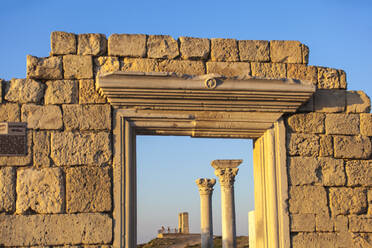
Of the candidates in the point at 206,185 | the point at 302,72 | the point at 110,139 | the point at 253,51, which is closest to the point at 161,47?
the point at 253,51

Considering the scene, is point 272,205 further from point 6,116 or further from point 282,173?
point 6,116

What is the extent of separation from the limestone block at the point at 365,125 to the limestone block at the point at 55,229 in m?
3.19

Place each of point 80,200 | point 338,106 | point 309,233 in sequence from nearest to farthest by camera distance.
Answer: point 80,200 < point 309,233 < point 338,106

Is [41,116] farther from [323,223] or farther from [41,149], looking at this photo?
[323,223]

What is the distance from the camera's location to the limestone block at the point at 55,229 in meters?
5.20

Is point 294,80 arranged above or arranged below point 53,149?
above

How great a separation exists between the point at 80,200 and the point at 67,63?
1520 mm

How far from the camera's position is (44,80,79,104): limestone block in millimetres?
5543

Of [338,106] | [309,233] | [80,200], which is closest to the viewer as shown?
[80,200]

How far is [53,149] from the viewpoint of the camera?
213 inches

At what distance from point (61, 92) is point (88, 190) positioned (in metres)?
1.12

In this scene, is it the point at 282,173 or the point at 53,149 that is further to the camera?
the point at 282,173

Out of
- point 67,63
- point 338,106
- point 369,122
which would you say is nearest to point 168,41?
point 67,63

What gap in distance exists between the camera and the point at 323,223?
573 centimetres
